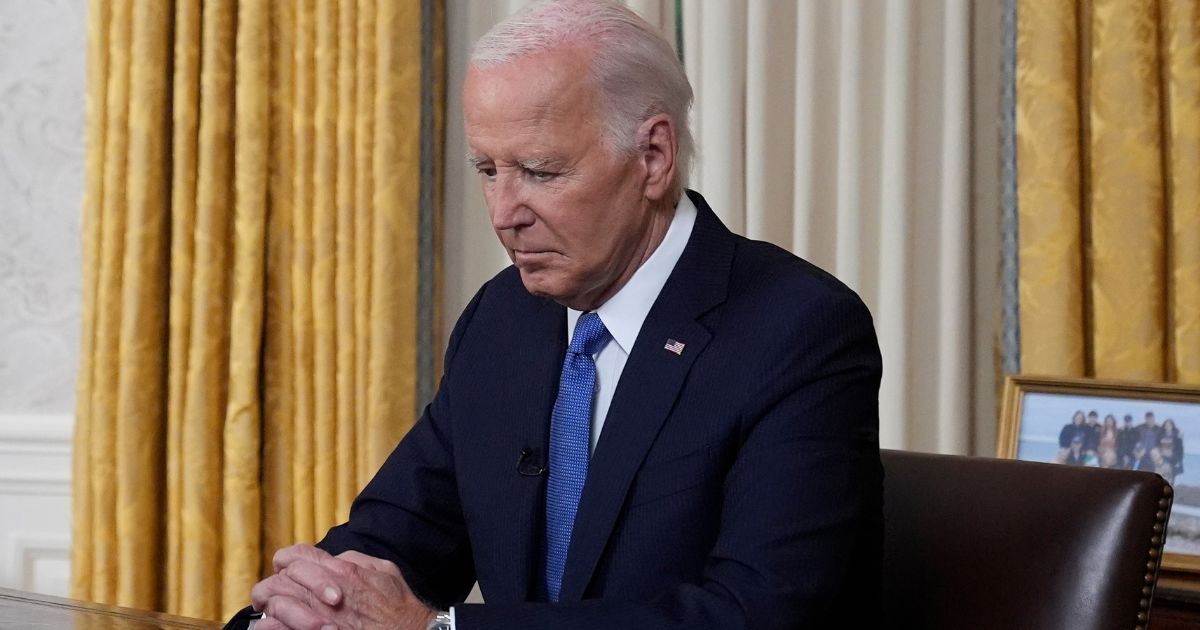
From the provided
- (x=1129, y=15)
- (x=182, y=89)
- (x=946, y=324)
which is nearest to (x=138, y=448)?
(x=182, y=89)

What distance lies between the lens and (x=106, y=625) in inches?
70.3

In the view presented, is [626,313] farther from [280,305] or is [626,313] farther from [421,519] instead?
[280,305]

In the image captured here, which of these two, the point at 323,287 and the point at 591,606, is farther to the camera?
the point at 323,287

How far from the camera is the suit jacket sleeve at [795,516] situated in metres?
1.58

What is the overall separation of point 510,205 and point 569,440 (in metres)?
0.34

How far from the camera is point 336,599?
1659mm

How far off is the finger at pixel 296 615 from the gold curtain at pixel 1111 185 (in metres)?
1.68

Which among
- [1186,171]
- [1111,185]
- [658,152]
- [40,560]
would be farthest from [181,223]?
[1186,171]

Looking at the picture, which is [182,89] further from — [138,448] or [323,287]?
[138,448]

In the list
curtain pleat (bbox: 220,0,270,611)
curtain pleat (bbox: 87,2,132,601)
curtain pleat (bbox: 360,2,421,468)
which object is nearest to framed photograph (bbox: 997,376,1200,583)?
curtain pleat (bbox: 360,2,421,468)

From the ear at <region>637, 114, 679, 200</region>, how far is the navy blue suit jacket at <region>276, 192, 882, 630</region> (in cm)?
10

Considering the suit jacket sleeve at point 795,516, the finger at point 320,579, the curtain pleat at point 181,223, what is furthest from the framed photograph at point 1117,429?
the curtain pleat at point 181,223

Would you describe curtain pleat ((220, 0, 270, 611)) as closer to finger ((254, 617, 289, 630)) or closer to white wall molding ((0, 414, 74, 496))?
white wall molding ((0, 414, 74, 496))

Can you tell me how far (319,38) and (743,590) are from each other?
231cm
